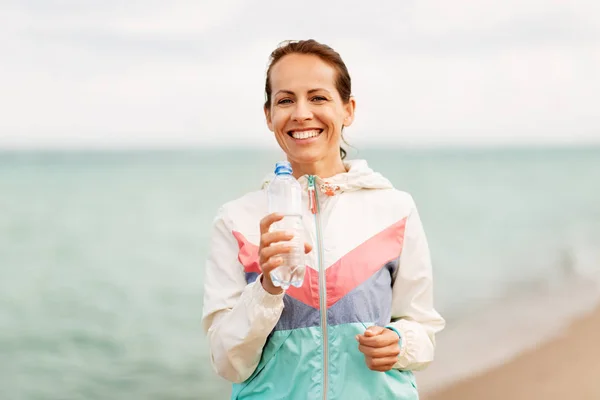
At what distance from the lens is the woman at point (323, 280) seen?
167 centimetres

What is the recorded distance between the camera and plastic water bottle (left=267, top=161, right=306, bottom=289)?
61.3 inches

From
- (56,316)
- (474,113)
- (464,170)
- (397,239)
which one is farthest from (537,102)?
(397,239)

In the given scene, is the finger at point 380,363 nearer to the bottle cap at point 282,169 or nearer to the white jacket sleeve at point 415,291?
the white jacket sleeve at point 415,291

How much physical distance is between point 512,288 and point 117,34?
4495 mm

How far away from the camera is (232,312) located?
1.67 metres

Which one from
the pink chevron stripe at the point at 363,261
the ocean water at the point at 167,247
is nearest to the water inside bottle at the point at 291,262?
the pink chevron stripe at the point at 363,261

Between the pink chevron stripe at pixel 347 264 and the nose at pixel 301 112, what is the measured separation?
0.97ft

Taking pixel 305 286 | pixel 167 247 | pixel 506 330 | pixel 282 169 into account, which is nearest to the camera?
pixel 282 169

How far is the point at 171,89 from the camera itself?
820 cm

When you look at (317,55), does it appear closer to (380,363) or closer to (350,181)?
(350,181)

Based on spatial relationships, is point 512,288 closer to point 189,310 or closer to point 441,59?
point 189,310

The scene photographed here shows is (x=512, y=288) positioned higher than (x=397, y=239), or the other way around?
(x=512, y=288)

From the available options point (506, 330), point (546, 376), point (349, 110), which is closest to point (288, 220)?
point (349, 110)

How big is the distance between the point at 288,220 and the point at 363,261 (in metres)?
0.23
